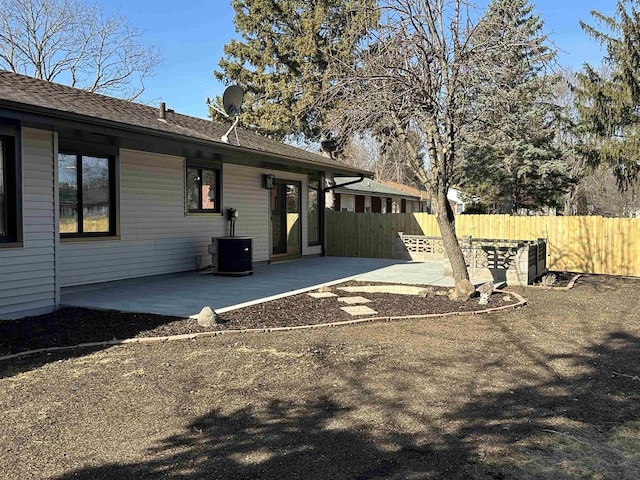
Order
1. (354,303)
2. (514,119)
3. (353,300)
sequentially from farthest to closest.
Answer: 1. (514,119)
2. (353,300)
3. (354,303)

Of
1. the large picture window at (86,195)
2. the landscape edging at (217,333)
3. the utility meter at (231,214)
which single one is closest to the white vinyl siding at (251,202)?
the utility meter at (231,214)

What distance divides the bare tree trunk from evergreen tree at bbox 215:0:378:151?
12.0 metres

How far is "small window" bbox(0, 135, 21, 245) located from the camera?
673 centimetres

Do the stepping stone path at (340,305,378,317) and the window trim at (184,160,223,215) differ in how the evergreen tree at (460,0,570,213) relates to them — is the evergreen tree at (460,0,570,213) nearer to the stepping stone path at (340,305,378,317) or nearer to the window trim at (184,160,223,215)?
the stepping stone path at (340,305,378,317)

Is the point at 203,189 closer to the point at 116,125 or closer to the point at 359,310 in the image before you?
the point at 116,125

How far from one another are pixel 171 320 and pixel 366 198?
75.1 ft

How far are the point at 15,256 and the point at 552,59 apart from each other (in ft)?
27.2

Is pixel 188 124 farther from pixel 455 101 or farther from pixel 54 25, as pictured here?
pixel 54 25

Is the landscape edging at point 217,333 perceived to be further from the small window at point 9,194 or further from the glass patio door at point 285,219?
the glass patio door at point 285,219

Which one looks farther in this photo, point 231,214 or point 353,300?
point 231,214

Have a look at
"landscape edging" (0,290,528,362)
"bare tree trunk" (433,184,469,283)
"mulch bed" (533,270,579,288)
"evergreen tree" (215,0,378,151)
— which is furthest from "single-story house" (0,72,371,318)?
"evergreen tree" (215,0,378,151)

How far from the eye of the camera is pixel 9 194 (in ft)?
22.3

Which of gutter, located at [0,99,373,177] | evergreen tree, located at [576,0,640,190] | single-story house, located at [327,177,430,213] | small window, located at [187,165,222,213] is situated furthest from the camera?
single-story house, located at [327,177,430,213]

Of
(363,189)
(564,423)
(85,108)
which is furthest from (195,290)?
(363,189)
